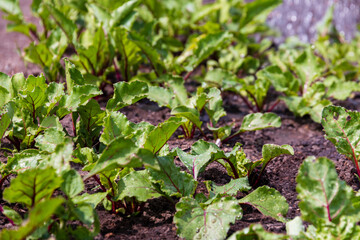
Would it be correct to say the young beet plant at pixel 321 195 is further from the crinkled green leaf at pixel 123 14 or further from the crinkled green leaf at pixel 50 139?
the crinkled green leaf at pixel 123 14

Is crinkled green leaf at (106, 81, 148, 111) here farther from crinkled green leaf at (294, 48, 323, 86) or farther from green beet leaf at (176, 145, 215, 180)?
crinkled green leaf at (294, 48, 323, 86)

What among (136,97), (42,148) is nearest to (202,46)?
(136,97)

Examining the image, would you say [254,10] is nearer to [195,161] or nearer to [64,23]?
[64,23]

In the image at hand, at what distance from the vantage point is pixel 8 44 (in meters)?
3.95

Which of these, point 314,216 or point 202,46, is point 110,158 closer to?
point 314,216

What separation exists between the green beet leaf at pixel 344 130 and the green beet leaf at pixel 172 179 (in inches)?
31.1

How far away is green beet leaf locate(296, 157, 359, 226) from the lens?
1.69 meters

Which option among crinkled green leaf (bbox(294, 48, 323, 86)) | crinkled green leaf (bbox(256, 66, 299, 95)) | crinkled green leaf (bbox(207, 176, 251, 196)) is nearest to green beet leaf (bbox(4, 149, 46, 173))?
crinkled green leaf (bbox(207, 176, 251, 196))

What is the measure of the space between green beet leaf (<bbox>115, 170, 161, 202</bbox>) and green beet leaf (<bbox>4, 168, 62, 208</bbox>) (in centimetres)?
33

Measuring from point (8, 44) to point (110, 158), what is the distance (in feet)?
9.04

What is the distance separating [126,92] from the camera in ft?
7.42

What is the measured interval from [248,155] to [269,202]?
1.90 feet

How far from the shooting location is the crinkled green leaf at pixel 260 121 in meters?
2.47

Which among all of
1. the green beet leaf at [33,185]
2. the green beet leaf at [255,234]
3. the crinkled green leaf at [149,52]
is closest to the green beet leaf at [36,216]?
the green beet leaf at [33,185]
